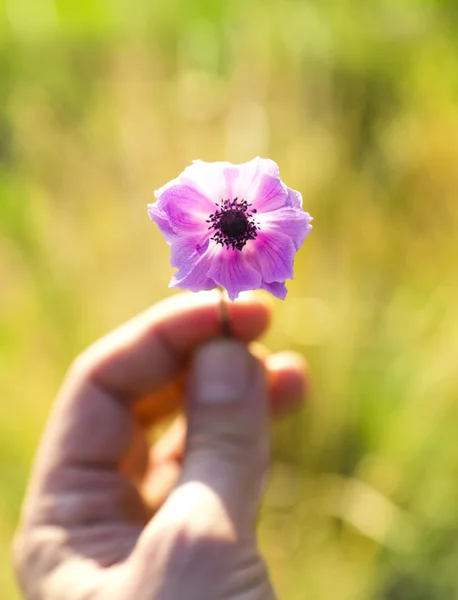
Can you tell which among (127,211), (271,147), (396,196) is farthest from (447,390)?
(127,211)

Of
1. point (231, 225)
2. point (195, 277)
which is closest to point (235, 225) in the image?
point (231, 225)

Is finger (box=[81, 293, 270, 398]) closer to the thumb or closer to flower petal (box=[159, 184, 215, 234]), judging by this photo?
the thumb

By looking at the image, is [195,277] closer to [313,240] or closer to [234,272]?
[234,272]

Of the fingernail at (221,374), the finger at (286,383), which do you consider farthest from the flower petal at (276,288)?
the finger at (286,383)

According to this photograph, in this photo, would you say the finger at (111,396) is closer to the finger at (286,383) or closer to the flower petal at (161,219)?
the finger at (286,383)

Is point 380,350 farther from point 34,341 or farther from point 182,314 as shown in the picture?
point 34,341

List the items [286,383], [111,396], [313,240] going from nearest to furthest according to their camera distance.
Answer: [111,396]
[286,383]
[313,240]
